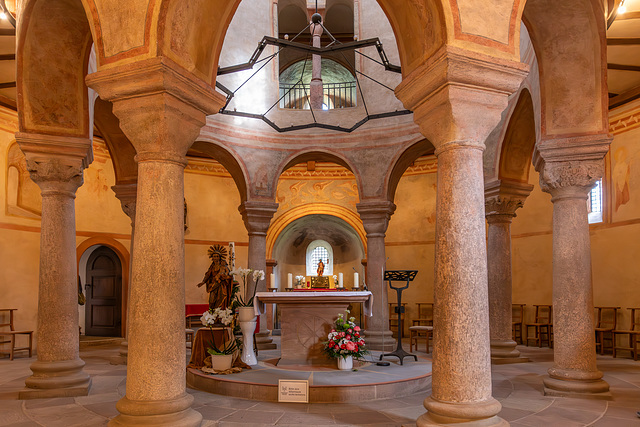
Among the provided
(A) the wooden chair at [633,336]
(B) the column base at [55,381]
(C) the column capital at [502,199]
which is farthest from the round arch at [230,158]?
(A) the wooden chair at [633,336]

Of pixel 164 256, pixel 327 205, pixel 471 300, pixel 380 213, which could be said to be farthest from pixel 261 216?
pixel 471 300

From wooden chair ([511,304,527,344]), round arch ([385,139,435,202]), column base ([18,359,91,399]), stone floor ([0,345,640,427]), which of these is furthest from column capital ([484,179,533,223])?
column base ([18,359,91,399])

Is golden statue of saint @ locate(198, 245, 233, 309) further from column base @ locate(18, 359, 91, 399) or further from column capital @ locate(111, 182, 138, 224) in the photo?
column capital @ locate(111, 182, 138, 224)

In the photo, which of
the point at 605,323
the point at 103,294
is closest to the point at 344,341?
the point at 605,323

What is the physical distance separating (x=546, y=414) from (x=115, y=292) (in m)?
13.3

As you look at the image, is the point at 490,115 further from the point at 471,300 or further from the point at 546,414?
the point at 546,414

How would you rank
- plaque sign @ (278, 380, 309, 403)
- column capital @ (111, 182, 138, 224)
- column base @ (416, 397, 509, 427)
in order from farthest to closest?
column capital @ (111, 182, 138, 224), plaque sign @ (278, 380, 309, 403), column base @ (416, 397, 509, 427)

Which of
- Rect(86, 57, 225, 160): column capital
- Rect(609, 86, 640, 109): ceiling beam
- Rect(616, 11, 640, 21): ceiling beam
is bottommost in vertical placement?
Rect(86, 57, 225, 160): column capital

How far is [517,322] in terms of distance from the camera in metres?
14.2

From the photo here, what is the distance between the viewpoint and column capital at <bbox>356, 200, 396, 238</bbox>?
12.6 metres

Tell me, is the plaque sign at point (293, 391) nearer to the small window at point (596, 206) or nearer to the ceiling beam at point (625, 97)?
the small window at point (596, 206)

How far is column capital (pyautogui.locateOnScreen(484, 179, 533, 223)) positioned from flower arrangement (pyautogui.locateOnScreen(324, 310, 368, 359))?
406 cm

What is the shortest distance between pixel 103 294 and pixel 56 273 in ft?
31.5

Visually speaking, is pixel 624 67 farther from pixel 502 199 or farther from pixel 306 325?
pixel 306 325
